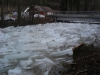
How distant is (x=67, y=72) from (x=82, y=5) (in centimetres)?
5341

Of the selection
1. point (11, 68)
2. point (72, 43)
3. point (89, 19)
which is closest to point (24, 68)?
point (11, 68)

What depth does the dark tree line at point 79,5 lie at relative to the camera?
50.8 m

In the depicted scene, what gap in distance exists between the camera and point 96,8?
60.0m

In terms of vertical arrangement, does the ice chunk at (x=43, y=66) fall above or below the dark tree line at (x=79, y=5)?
below

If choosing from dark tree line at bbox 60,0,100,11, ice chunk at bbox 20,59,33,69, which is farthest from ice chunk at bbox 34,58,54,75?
dark tree line at bbox 60,0,100,11

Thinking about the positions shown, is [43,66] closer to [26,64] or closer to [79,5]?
[26,64]

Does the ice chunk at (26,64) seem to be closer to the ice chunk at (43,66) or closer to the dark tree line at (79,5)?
the ice chunk at (43,66)

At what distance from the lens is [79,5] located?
52000 millimetres

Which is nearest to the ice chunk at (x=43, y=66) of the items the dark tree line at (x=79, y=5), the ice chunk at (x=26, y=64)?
the ice chunk at (x=26, y=64)

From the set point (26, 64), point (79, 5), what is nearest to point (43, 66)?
point (26, 64)

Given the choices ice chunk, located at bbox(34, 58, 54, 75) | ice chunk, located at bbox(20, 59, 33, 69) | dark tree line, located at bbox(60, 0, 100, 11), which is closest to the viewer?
ice chunk, located at bbox(34, 58, 54, 75)

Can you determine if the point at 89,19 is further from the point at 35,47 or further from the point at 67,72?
the point at 67,72

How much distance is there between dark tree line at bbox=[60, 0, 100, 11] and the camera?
50.8 m

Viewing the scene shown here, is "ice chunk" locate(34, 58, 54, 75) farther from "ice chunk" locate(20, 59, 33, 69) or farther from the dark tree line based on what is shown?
the dark tree line
